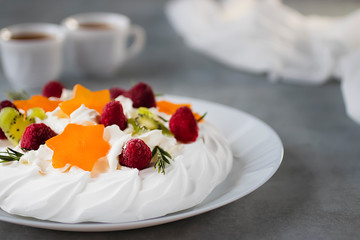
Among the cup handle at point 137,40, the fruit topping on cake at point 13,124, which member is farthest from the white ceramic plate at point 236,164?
the cup handle at point 137,40

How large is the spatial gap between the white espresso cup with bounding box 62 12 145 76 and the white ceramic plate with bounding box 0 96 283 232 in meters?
0.82

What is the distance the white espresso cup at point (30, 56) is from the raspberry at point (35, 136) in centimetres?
122

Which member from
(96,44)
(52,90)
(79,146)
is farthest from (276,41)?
(79,146)

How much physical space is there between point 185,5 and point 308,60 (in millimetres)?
1041

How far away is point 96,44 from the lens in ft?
9.31

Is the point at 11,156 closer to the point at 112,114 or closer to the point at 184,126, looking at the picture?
the point at 112,114

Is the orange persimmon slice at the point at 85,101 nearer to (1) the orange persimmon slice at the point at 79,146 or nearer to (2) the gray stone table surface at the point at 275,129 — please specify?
(1) the orange persimmon slice at the point at 79,146

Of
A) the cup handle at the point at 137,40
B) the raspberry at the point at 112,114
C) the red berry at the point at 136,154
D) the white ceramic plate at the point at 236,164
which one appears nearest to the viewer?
the white ceramic plate at the point at 236,164

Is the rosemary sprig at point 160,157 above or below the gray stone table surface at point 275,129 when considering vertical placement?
above

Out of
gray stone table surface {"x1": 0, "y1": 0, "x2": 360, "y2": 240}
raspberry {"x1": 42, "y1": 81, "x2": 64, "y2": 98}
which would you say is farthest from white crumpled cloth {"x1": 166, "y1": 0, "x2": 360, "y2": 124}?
raspberry {"x1": 42, "y1": 81, "x2": 64, "y2": 98}

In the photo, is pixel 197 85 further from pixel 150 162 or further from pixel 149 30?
pixel 150 162

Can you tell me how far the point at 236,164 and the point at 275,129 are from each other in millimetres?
587

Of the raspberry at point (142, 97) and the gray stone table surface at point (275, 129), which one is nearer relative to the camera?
the gray stone table surface at point (275, 129)

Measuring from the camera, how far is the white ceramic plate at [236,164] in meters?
1.29
